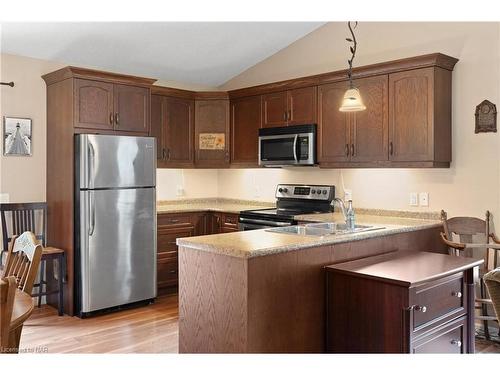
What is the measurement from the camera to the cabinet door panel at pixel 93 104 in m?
4.41

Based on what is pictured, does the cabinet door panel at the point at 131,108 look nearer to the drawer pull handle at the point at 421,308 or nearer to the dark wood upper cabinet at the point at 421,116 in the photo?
the dark wood upper cabinet at the point at 421,116

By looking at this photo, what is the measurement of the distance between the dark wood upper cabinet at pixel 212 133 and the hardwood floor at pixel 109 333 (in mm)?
1820

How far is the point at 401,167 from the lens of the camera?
4.12 m

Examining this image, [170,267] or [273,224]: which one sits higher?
[273,224]

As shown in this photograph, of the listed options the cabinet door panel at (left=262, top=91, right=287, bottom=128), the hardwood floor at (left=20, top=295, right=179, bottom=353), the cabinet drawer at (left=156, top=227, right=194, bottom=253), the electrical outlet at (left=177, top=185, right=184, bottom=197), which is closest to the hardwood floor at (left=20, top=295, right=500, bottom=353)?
the hardwood floor at (left=20, top=295, right=179, bottom=353)

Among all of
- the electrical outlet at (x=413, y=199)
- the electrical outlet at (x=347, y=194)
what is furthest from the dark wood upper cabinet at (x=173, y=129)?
the electrical outlet at (x=413, y=199)

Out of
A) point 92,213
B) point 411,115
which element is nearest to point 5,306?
point 92,213

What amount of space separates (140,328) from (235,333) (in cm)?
180

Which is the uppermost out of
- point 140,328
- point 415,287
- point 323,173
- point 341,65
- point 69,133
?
point 341,65

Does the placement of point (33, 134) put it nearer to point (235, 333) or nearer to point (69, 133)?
point (69, 133)

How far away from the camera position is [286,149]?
4.98m

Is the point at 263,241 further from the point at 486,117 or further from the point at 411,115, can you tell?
the point at 486,117

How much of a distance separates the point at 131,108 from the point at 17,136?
108 cm
